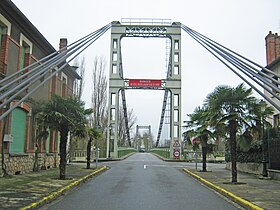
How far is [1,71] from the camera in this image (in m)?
16.2

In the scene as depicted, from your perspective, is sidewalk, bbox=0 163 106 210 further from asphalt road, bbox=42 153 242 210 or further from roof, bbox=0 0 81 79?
roof, bbox=0 0 81 79

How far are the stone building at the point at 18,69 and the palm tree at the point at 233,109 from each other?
9.47 meters

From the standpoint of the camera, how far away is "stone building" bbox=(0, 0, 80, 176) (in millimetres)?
16584

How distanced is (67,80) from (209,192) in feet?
61.4

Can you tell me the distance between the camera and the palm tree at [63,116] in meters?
15.4

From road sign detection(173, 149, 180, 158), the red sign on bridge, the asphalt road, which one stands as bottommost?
the asphalt road

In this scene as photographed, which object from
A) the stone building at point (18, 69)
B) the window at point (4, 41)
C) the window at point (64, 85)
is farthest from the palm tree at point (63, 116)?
the window at point (64, 85)

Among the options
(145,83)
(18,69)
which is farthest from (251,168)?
(145,83)

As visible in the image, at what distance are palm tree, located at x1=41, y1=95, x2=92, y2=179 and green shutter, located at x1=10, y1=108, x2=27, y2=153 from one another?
324 centimetres

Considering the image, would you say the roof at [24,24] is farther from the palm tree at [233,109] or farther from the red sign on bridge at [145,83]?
the red sign on bridge at [145,83]

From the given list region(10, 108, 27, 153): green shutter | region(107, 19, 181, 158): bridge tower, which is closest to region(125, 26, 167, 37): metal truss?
region(107, 19, 181, 158): bridge tower

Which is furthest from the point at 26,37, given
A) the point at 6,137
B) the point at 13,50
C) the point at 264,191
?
the point at 264,191

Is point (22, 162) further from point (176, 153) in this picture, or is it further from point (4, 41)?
point (176, 153)

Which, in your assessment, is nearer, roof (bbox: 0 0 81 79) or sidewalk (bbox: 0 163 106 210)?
sidewalk (bbox: 0 163 106 210)
